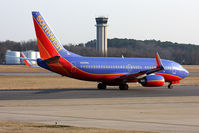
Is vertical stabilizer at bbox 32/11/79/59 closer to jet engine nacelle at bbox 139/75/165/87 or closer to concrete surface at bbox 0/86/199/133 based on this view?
jet engine nacelle at bbox 139/75/165/87

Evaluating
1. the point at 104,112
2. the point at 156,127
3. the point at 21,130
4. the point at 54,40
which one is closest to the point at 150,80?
the point at 54,40

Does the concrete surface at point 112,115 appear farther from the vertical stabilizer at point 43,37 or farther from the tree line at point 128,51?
the tree line at point 128,51

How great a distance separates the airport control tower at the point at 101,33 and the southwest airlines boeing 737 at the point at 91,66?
126925 millimetres

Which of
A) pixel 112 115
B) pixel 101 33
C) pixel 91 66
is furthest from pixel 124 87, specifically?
pixel 101 33

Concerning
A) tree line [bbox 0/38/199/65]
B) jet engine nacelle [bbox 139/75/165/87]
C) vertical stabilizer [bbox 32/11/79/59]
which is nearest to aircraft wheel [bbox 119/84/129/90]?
jet engine nacelle [bbox 139/75/165/87]

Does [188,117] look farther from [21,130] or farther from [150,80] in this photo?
[150,80]

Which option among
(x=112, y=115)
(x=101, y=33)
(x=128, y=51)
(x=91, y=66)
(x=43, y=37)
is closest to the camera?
(x=112, y=115)

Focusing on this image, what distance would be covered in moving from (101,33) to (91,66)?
451 feet

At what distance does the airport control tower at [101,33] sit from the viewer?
17288 cm

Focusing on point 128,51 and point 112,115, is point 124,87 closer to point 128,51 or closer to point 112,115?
point 112,115

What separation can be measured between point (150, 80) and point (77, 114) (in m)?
19.3

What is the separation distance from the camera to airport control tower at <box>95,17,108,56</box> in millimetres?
172875

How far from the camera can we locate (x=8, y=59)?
153 metres

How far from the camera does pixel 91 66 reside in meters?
40.5
